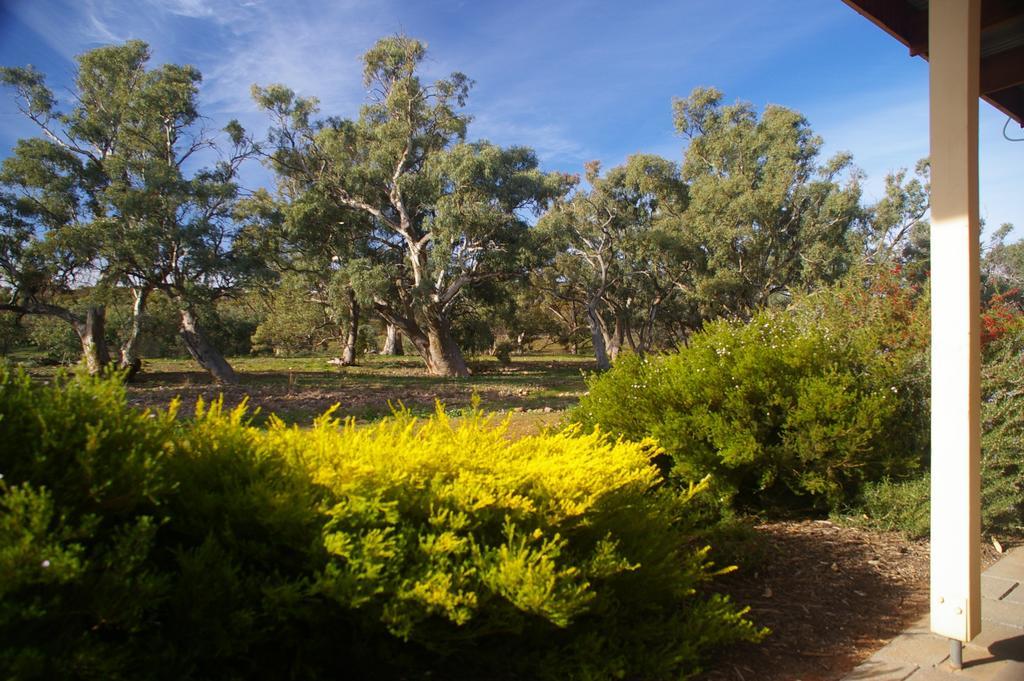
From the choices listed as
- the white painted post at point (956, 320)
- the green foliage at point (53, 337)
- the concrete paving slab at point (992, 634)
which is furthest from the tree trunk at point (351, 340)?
the white painted post at point (956, 320)

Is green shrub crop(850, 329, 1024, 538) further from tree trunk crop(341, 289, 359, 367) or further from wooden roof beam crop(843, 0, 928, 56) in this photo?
tree trunk crop(341, 289, 359, 367)

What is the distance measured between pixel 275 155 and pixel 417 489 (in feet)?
76.7

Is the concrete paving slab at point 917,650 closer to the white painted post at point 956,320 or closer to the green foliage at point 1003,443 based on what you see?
the white painted post at point 956,320

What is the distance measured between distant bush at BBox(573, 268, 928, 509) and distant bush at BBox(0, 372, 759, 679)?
175 centimetres

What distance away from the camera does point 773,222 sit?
29.0 m

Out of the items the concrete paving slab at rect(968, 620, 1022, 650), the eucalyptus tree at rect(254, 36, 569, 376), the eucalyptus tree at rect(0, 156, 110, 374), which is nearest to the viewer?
the concrete paving slab at rect(968, 620, 1022, 650)

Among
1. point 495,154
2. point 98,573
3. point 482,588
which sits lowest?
point 482,588

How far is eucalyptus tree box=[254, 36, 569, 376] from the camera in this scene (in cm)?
2128

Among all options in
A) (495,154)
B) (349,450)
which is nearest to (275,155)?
(495,154)

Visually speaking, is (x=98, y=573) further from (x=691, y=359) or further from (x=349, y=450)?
(x=691, y=359)

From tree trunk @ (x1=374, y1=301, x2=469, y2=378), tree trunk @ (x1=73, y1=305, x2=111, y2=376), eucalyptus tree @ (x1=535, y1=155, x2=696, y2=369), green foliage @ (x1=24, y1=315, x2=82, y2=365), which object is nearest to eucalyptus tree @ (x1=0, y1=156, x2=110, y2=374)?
tree trunk @ (x1=73, y1=305, x2=111, y2=376)

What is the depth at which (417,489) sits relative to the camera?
2.38 meters

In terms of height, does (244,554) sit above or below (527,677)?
above

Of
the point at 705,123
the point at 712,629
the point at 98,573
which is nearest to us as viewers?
the point at 98,573
